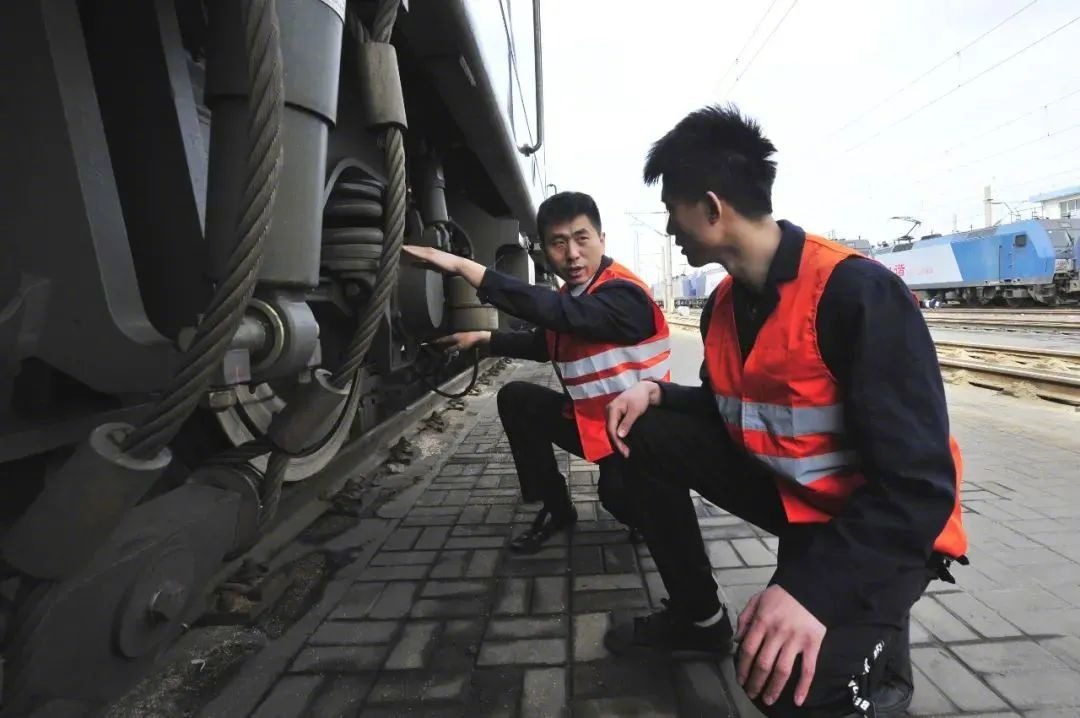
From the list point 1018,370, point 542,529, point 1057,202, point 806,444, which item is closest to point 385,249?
point 806,444

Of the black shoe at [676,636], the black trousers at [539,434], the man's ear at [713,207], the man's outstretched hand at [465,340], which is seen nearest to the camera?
the man's ear at [713,207]

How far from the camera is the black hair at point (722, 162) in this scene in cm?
141

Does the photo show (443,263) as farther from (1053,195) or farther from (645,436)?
(1053,195)

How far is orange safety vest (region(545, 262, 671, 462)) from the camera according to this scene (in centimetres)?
235

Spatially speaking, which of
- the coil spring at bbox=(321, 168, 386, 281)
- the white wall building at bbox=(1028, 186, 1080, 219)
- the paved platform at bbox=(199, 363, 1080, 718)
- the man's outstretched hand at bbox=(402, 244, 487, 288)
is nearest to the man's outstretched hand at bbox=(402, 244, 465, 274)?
the man's outstretched hand at bbox=(402, 244, 487, 288)

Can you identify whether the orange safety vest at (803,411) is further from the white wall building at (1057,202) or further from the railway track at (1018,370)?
the white wall building at (1057,202)

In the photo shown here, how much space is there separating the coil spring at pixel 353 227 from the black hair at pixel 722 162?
3.81 feet

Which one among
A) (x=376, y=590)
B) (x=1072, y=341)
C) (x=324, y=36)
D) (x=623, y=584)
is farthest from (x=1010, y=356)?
(x=324, y=36)

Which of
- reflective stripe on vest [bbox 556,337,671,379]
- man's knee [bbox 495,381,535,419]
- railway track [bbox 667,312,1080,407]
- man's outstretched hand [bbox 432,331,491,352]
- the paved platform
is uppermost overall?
man's outstretched hand [bbox 432,331,491,352]

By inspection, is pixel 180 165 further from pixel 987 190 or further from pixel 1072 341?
pixel 987 190

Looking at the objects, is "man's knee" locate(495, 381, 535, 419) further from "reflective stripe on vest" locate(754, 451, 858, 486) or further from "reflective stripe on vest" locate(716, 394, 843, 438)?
"reflective stripe on vest" locate(754, 451, 858, 486)

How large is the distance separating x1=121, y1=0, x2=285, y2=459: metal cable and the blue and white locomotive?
69.5ft

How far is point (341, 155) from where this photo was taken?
236 centimetres

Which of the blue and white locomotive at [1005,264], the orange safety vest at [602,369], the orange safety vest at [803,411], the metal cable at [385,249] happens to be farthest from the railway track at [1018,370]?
the blue and white locomotive at [1005,264]
